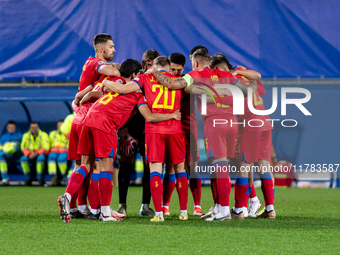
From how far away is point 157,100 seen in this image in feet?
16.0

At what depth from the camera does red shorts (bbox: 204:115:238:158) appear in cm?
497

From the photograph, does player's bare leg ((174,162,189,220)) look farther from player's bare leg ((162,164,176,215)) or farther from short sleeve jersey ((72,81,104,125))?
short sleeve jersey ((72,81,104,125))

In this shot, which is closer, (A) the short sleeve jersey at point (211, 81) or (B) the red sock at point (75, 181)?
(B) the red sock at point (75, 181)

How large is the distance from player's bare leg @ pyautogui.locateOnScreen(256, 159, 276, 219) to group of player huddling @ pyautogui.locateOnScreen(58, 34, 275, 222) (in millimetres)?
12

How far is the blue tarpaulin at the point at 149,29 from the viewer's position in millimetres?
8164

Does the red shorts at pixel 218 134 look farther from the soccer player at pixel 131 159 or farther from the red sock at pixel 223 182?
the soccer player at pixel 131 159

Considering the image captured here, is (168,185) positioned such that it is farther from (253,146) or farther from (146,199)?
(253,146)

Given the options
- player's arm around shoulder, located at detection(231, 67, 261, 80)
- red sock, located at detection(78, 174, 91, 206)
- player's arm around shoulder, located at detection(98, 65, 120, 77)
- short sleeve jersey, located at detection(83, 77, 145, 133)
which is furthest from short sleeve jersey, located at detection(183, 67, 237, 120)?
red sock, located at detection(78, 174, 91, 206)

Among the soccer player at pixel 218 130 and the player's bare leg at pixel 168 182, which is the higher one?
the soccer player at pixel 218 130

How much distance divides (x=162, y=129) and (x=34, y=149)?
8248mm

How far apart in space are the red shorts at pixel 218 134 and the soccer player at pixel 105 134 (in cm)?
39

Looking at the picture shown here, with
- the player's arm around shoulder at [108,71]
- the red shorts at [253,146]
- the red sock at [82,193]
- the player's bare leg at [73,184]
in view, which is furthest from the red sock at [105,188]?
the red shorts at [253,146]

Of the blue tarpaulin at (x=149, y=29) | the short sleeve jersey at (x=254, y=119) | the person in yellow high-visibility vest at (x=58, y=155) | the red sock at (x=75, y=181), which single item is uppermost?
the blue tarpaulin at (x=149, y=29)

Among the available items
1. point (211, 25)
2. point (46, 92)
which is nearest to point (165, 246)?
point (211, 25)
